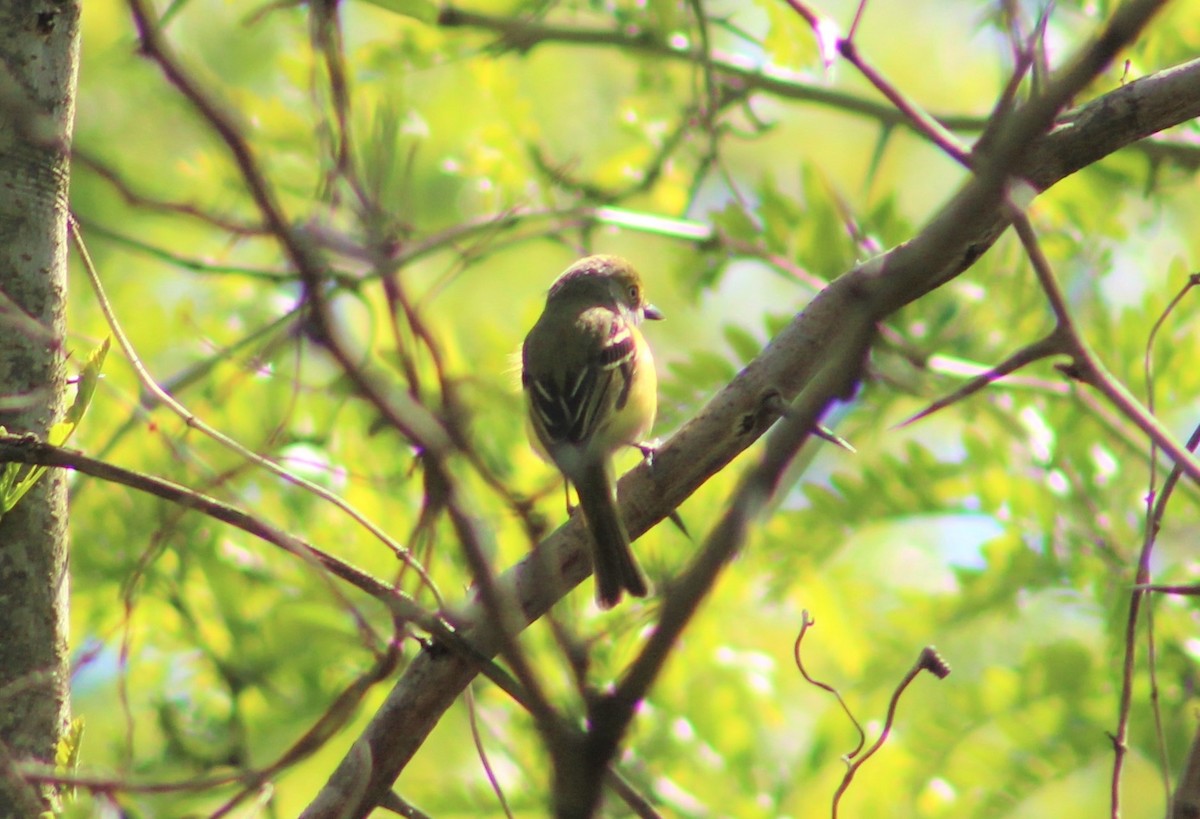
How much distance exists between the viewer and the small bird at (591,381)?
3778 mm

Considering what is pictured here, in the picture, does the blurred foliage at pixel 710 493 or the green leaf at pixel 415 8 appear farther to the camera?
the blurred foliage at pixel 710 493

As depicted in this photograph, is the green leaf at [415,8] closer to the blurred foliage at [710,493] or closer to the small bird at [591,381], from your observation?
the blurred foliage at [710,493]

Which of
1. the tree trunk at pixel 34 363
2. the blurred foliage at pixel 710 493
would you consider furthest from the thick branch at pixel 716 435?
the blurred foliage at pixel 710 493

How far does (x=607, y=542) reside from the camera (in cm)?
264

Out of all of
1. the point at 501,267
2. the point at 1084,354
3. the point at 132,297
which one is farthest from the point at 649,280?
the point at 1084,354

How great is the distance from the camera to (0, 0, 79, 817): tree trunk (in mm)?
2248

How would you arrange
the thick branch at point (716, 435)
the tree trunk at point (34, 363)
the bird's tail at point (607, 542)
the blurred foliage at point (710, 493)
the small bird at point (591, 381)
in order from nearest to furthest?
the thick branch at point (716, 435) < the tree trunk at point (34, 363) < the bird's tail at point (607, 542) < the small bird at point (591, 381) < the blurred foliage at point (710, 493)

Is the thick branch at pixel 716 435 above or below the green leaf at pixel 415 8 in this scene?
below

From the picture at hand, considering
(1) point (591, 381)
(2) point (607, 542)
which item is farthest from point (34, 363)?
(1) point (591, 381)

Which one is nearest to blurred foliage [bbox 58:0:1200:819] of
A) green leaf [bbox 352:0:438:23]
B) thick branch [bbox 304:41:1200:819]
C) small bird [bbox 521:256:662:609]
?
green leaf [bbox 352:0:438:23]

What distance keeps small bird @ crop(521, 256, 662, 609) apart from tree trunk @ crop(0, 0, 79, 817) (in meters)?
1.30

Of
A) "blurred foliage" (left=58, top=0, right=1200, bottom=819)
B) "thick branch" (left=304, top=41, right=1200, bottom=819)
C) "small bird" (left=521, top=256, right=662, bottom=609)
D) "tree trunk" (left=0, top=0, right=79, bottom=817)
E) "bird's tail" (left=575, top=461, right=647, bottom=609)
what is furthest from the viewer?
"blurred foliage" (left=58, top=0, right=1200, bottom=819)

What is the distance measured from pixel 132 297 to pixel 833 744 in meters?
3.16

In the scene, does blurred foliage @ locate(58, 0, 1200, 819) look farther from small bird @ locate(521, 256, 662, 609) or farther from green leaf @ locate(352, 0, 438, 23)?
small bird @ locate(521, 256, 662, 609)
